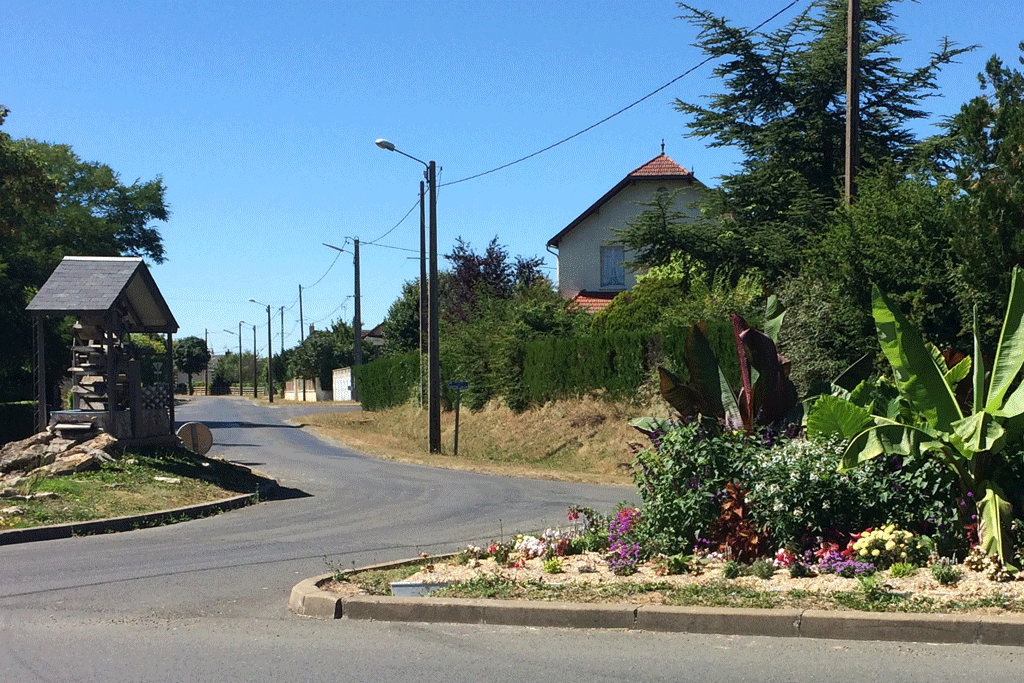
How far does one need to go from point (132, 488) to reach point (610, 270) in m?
31.6

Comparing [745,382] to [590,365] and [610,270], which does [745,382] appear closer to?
[590,365]

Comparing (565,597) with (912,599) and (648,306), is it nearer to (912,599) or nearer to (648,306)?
(912,599)

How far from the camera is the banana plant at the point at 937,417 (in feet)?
26.6

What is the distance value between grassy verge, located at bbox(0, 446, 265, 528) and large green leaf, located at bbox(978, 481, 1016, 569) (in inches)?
414

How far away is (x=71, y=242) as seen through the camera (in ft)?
128

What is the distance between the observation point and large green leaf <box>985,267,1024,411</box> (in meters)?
8.48

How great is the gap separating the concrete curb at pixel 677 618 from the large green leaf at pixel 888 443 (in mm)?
1850

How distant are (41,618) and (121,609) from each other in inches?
23.6

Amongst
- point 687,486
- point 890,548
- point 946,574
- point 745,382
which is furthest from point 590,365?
point 946,574

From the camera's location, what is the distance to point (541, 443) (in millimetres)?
27234

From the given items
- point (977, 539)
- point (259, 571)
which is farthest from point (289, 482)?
point (977, 539)

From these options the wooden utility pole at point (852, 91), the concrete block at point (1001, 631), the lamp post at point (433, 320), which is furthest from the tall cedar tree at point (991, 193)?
the lamp post at point (433, 320)

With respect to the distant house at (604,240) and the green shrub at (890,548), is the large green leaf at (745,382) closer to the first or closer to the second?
the green shrub at (890,548)

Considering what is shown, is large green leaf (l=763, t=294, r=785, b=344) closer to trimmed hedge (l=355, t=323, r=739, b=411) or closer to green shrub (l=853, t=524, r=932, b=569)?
green shrub (l=853, t=524, r=932, b=569)
